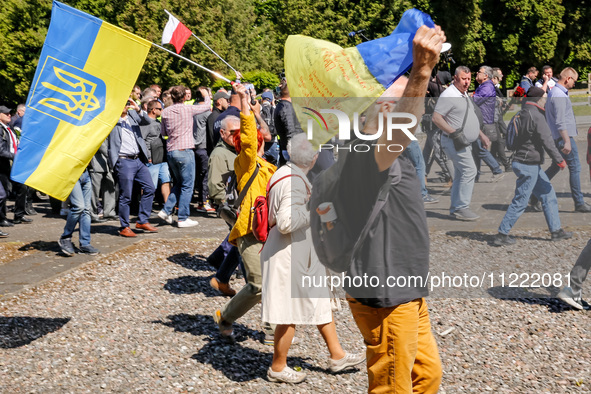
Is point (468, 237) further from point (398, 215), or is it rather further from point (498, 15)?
point (498, 15)

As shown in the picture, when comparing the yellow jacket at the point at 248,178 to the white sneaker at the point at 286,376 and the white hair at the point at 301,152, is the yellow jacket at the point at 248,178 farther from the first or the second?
the white sneaker at the point at 286,376

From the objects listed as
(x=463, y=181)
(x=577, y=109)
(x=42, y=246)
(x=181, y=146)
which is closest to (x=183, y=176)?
(x=181, y=146)

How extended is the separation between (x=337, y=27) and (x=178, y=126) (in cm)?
3071

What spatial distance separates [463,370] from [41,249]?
6336 millimetres

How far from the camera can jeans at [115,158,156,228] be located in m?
9.95

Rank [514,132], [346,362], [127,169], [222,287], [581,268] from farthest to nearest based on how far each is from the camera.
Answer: [127,169], [514,132], [222,287], [581,268], [346,362]

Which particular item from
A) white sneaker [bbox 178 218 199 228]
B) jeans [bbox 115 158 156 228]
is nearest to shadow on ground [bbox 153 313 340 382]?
jeans [bbox 115 158 156 228]

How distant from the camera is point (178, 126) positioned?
1021cm

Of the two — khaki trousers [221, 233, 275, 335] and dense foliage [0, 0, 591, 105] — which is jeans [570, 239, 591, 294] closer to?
khaki trousers [221, 233, 275, 335]

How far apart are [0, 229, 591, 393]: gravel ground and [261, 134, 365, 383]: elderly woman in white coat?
0.36 m

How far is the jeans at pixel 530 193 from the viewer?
6769 mm

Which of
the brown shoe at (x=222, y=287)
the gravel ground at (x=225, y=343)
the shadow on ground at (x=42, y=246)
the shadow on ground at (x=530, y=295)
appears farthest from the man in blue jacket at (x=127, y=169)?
the shadow on ground at (x=530, y=295)

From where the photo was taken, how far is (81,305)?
21.9 feet

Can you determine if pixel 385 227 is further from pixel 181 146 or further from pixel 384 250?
pixel 181 146
